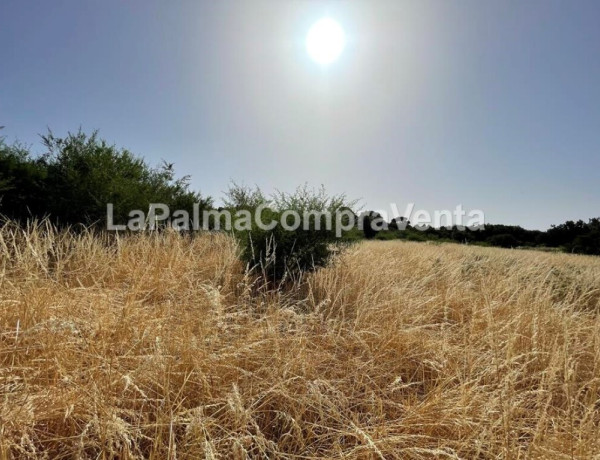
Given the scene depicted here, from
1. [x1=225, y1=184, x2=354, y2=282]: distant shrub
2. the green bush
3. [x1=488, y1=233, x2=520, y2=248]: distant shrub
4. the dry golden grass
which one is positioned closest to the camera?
the dry golden grass

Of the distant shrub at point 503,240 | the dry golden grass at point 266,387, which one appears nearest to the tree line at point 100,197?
the dry golden grass at point 266,387

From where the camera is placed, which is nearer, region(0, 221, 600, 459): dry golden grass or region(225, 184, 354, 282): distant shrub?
region(0, 221, 600, 459): dry golden grass

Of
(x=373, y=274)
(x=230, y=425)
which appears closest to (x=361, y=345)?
(x=230, y=425)

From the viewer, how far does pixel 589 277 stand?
5129mm

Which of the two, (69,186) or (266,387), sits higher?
(69,186)

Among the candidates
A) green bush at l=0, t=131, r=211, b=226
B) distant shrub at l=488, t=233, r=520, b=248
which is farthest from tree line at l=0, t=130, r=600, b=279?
distant shrub at l=488, t=233, r=520, b=248

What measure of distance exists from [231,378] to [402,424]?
0.90 meters

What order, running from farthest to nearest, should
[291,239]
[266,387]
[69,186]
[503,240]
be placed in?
[503,240]
[69,186]
[291,239]
[266,387]

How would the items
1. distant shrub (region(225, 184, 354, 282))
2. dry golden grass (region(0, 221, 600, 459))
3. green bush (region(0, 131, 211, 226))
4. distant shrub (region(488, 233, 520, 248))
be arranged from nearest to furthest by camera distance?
dry golden grass (region(0, 221, 600, 459))
distant shrub (region(225, 184, 354, 282))
green bush (region(0, 131, 211, 226))
distant shrub (region(488, 233, 520, 248))

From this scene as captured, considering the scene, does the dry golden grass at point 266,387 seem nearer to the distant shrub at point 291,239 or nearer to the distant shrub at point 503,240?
the distant shrub at point 291,239

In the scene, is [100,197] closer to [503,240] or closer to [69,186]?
[69,186]

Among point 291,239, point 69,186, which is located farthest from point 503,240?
point 69,186

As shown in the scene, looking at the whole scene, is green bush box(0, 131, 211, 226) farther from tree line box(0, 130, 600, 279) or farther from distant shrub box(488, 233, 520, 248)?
distant shrub box(488, 233, 520, 248)

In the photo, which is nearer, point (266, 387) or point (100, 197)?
point (266, 387)
